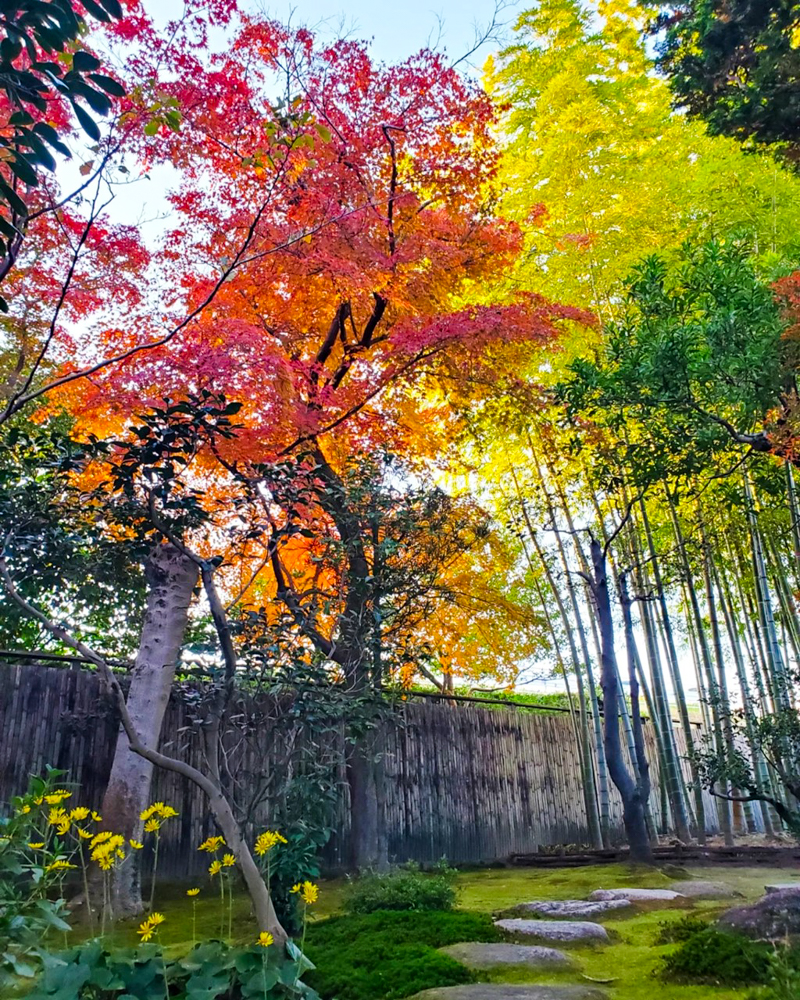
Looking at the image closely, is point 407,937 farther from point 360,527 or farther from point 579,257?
point 579,257

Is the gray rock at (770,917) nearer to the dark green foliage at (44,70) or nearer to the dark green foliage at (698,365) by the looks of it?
the dark green foliage at (698,365)

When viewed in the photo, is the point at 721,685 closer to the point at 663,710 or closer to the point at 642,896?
the point at 663,710

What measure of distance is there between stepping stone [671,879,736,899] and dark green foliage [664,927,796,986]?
1913 mm

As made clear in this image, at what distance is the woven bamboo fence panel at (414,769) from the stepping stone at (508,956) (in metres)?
0.98

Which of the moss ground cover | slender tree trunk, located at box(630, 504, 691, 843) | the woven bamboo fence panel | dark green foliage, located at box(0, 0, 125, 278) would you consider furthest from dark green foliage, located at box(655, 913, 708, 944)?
slender tree trunk, located at box(630, 504, 691, 843)

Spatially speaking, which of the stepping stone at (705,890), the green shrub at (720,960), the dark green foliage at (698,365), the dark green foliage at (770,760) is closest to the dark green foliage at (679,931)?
the green shrub at (720,960)

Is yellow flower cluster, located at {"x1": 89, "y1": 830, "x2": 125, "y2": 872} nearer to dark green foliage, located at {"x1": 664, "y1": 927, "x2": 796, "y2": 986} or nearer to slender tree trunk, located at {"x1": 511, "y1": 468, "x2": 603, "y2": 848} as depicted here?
dark green foliage, located at {"x1": 664, "y1": 927, "x2": 796, "y2": 986}

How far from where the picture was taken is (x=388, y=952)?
103 inches

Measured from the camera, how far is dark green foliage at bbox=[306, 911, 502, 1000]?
2.32 meters

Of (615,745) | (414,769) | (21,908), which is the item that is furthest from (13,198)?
(414,769)

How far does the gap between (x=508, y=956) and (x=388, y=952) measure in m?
0.42

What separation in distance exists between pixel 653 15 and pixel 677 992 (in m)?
5.48

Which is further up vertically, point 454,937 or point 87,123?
point 87,123

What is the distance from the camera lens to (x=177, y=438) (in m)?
2.48
